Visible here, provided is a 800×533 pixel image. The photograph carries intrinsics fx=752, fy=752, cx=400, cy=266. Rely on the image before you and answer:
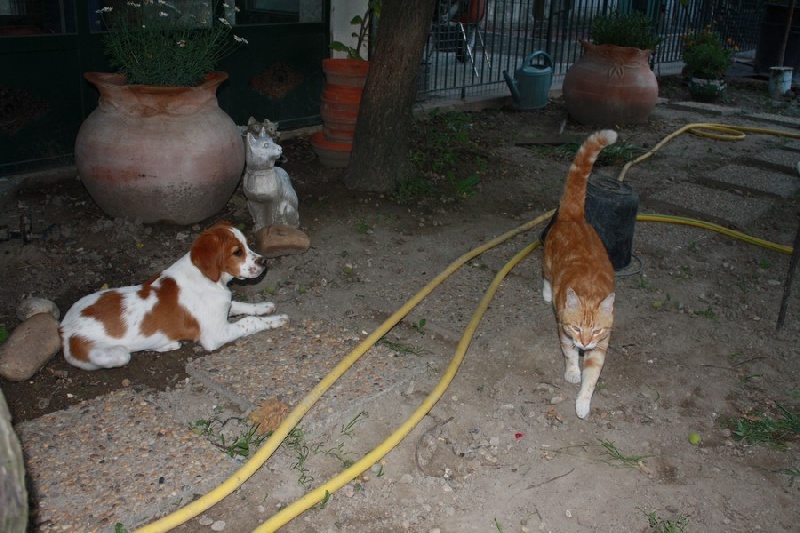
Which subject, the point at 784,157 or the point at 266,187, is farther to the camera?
the point at 784,157

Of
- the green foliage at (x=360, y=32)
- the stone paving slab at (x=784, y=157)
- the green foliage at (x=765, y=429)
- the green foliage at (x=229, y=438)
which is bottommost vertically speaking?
the green foliage at (x=765, y=429)

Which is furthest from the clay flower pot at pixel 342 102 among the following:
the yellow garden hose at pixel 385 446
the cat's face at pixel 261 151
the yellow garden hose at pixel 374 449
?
the yellow garden hose at pixel 385 446

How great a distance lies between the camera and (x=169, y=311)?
13.8 feet

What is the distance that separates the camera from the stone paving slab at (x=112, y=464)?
3.15m

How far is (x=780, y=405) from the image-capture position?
4242 millimetres

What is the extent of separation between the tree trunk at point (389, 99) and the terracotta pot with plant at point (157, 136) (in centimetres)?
120

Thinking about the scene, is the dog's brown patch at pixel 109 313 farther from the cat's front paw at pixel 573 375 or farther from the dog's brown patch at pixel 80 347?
the cat's front paw at pixel 573 375

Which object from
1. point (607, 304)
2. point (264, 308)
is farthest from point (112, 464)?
point (607, 304)

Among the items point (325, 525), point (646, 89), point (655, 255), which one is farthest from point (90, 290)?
point (646, 89)

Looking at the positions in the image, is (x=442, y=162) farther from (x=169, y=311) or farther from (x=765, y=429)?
(x=765, y=429)

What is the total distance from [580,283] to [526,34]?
28.7 ft

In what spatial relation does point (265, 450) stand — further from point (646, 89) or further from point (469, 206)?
point (646, 89)

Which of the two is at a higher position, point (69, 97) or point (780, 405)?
point (69, 97)

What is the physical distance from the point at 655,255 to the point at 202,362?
377 centimetres
